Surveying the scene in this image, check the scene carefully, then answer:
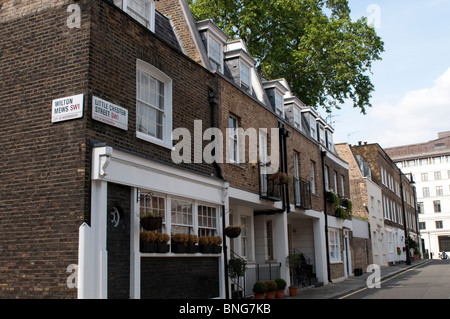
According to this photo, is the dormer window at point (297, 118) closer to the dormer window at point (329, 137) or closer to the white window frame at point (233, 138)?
the dormer window at point (329, 137)

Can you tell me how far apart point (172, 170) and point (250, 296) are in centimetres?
685

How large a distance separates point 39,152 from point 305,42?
69.9 ft

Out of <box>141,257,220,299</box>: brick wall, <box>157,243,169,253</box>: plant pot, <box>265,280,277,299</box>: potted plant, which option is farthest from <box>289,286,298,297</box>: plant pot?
<box>157,243,169,253</box>: plant pot

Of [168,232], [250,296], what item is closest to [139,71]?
[168,232]

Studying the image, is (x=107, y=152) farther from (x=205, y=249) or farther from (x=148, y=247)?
(x=205, y=249)

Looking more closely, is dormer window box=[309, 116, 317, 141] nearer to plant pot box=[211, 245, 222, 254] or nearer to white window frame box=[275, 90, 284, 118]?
white window frame box=[275, 90, 284, 118]

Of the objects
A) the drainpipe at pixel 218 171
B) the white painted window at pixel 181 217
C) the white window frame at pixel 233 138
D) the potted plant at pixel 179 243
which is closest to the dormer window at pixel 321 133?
the white window frame at pixel 233 138

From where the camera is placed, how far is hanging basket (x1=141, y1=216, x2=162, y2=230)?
1011 cm

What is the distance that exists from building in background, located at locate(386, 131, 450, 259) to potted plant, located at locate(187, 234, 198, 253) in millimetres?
72295

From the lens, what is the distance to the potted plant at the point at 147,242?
33.4 ft

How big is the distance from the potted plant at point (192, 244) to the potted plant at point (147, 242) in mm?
1562

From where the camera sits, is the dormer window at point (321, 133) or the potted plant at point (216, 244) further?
the dormer window at point (321, 133)

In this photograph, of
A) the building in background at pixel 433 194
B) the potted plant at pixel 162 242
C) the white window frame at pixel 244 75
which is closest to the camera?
the potted plant at pixel 162 242

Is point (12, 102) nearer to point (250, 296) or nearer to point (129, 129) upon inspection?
point (129, 129)
